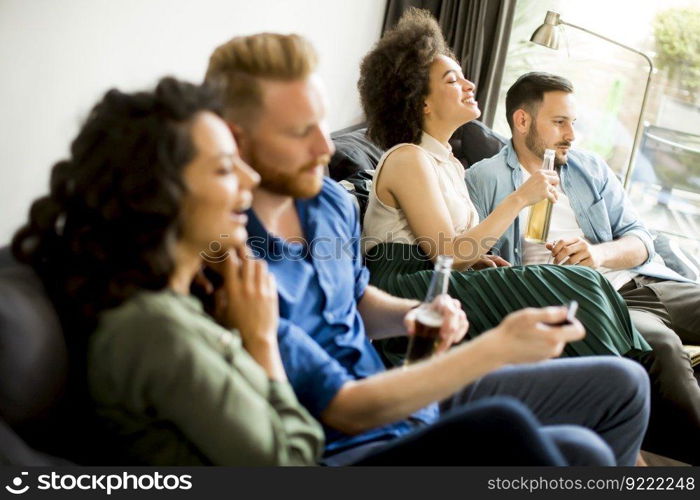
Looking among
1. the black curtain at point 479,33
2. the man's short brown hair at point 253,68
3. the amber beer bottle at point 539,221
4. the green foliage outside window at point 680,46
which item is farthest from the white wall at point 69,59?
the green foliage outside window at point 680,46

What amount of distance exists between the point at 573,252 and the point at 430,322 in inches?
44.0

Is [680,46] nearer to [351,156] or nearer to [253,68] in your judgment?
[351,156]

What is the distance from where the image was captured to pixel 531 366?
1654mm

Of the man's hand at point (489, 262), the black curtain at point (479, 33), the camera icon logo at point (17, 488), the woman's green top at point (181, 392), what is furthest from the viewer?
the black curtain at point (479, 33)

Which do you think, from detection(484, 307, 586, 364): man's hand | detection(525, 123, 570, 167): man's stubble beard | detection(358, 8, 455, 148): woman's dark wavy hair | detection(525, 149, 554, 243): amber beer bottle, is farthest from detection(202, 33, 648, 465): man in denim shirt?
detection(525, 123, 570, 167): man's stubble beard

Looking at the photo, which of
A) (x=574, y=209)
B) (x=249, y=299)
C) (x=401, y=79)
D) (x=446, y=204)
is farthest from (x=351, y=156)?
(x=249, y=299)

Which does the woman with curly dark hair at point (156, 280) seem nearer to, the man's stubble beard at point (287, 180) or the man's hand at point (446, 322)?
the man's stubble beard at point (287, 180)

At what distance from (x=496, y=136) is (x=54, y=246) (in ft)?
7.83

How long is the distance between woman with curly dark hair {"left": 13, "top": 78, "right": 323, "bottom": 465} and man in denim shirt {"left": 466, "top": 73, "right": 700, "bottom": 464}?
5.05 feet

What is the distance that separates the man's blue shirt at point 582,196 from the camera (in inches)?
105

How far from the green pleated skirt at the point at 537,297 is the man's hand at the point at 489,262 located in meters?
0.20

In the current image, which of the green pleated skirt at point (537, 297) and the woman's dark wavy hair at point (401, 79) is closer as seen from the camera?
the green pleated skirt at point (537, 297)

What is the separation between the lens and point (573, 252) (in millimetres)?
2447

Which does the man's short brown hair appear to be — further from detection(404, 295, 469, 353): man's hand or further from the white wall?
detection(404, 295, 469, 353): man's hand
